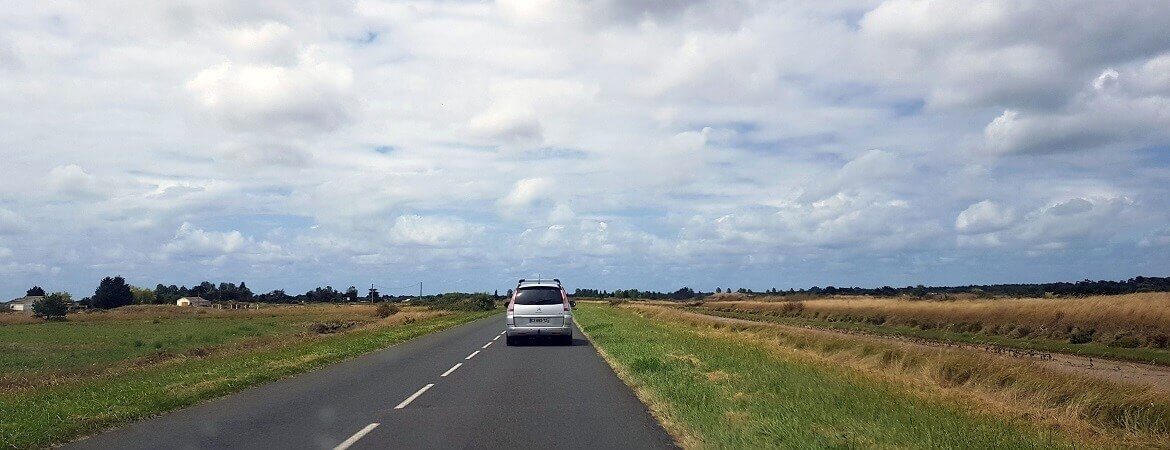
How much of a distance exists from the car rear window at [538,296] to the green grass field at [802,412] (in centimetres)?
929

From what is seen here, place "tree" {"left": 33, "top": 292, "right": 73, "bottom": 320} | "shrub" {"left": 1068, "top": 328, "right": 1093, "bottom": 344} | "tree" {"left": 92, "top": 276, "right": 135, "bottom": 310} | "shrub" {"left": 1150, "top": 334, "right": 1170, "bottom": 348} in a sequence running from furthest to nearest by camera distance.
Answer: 1. "tree" {"left": 92, "top": 276, "right": 135, "bottom": 310}
2. "tree" {"left": 33, "top": 292, "right": 73, "bottom": 320}
3. "shrub" {"left": 1068, "top": 328, "right": 1093, "bottom": 344}
4. "shrub" {"left": 1150, "top": 334, "right": 1170, "bottom": 348}

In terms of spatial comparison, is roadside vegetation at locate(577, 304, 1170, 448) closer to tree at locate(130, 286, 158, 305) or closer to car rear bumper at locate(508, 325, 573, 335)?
car rear bumper at locate(508, 325, 573, 335)

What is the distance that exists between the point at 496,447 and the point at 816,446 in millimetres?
3578

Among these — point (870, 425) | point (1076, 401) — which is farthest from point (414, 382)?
point (1076, 401)

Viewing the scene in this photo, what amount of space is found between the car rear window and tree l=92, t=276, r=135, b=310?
144 m

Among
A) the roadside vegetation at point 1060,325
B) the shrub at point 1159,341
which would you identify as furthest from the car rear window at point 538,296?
the shrub at point 1159,341

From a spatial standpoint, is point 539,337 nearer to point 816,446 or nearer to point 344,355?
point 344,355

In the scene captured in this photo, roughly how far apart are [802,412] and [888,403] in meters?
1.88

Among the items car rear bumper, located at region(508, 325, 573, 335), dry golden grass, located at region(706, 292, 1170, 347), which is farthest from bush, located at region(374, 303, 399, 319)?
car rear bumper, located at region(508, 325, 573, 335)

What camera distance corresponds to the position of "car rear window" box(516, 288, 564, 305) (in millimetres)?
27969

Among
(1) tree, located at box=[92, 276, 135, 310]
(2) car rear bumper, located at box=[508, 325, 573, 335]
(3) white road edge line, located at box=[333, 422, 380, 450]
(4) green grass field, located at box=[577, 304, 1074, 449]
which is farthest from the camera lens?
(1) tree, located at box=[92, 276, 135, 310]

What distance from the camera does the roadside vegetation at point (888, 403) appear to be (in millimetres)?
9445

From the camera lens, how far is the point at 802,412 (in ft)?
36.2

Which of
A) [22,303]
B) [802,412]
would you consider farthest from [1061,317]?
[22,303]
